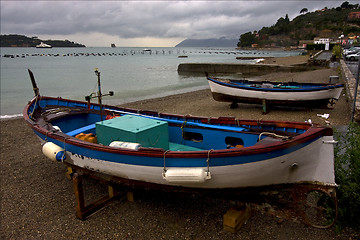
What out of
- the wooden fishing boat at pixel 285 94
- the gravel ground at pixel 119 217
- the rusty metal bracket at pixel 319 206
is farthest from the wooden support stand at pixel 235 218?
the wooden fishing boat at pixel 285 94

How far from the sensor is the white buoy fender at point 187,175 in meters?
4.07

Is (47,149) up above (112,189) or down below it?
above

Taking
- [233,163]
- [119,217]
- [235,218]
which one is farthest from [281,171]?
[119,217]

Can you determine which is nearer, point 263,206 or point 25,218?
point 263,206

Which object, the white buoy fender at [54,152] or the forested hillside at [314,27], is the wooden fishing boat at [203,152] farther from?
the forested hillside at [314,27]

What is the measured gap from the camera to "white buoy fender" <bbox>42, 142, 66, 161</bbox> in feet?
17.9

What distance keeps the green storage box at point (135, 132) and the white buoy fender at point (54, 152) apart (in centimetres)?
79

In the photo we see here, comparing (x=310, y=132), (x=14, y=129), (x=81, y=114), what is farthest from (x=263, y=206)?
(x=14, y=129)

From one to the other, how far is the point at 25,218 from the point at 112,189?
1.81m

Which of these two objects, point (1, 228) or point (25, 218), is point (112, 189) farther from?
point (1, 228)

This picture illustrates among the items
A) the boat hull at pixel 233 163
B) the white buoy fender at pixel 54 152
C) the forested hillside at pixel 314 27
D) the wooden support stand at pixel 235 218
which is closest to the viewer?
the boat hull at pixel 233 163

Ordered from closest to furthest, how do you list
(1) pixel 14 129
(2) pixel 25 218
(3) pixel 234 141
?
(2) pixel 25 218 → (3) pixel 234 141 → (1) pixel 14 129

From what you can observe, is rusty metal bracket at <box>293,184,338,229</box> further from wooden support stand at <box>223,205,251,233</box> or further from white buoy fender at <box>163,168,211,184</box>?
white buoy fender at <box>163,168,211,184</box>

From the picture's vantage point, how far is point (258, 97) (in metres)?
12.9
